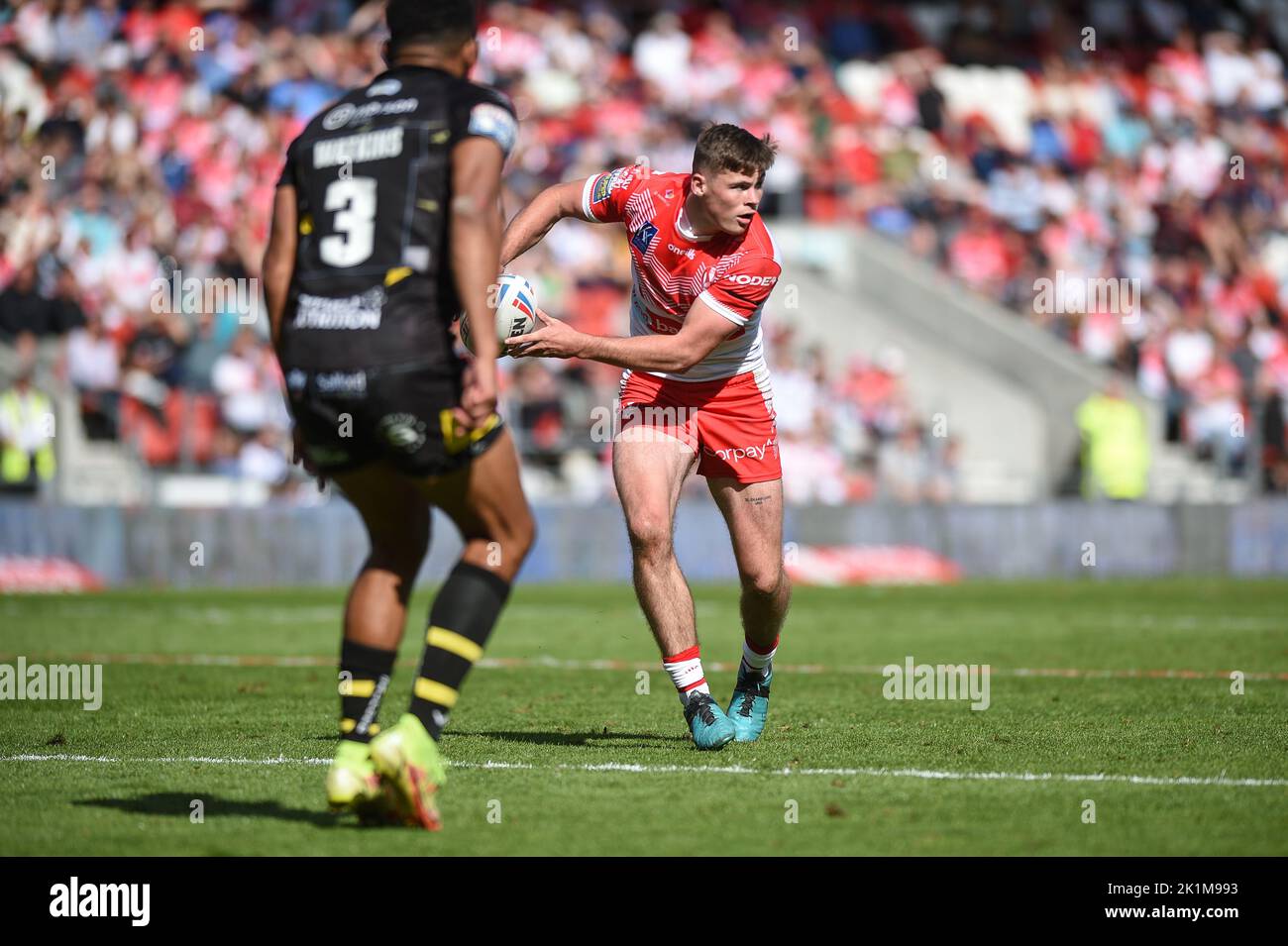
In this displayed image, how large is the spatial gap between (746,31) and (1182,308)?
25.9 feet

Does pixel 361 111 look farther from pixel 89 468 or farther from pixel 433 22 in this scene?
pixel 89 468

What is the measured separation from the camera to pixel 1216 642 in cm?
1290

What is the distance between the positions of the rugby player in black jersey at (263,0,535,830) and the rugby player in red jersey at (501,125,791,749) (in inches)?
67.9

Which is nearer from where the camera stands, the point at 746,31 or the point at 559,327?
the point at 559,327

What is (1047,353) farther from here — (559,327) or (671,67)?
(559,327)

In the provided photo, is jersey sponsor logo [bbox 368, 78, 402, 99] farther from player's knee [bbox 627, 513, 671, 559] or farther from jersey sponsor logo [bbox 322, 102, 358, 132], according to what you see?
player's knee [bbox 627, 513, 671, 559]

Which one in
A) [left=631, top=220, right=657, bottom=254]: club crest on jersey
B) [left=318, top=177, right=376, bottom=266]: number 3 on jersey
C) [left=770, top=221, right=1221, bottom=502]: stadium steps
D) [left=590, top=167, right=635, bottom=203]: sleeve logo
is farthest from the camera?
[left=770, top=221, right=1221, bottom=502]: stadium steps

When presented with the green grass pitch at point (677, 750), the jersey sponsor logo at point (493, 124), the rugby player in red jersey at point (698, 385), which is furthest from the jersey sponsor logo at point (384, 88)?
the green grass pitch at point (677, 750)

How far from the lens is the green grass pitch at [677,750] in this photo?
5543 mm

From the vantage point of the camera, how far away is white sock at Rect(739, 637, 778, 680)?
26.3 ft

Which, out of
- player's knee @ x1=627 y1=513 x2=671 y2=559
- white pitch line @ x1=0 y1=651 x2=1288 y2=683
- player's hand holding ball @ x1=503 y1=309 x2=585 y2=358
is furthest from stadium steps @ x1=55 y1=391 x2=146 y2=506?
player's hand holding ball @ x1=503 y1=309 x2=585 y2=358
